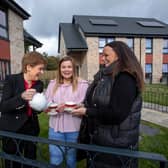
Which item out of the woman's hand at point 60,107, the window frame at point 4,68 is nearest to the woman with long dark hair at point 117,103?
the woman's hand at point 60,107

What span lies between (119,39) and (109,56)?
2185 centimetres

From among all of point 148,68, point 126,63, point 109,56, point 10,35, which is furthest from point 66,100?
point 148,68

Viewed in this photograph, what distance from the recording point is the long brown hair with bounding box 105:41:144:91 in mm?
1819

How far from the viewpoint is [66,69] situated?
2.52 m

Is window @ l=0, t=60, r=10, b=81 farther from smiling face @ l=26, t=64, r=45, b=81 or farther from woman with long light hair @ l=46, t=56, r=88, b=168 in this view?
smiling face @ l=26, t=64, r=45, b=81

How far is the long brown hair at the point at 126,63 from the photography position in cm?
182

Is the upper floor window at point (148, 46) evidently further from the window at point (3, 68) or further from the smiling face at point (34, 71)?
the smiling face at point (34, 71)

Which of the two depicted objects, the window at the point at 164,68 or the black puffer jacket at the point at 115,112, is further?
the window at the point at 164,68

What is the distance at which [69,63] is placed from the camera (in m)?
2.52

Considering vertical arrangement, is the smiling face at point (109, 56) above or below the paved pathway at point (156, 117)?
above

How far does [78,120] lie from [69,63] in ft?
2.08

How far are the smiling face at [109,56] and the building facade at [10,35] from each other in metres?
10.6

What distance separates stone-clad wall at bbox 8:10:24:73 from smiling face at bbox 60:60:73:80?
11089mm

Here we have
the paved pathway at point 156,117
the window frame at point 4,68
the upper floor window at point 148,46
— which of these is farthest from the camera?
the upper floor window at point 148,46
